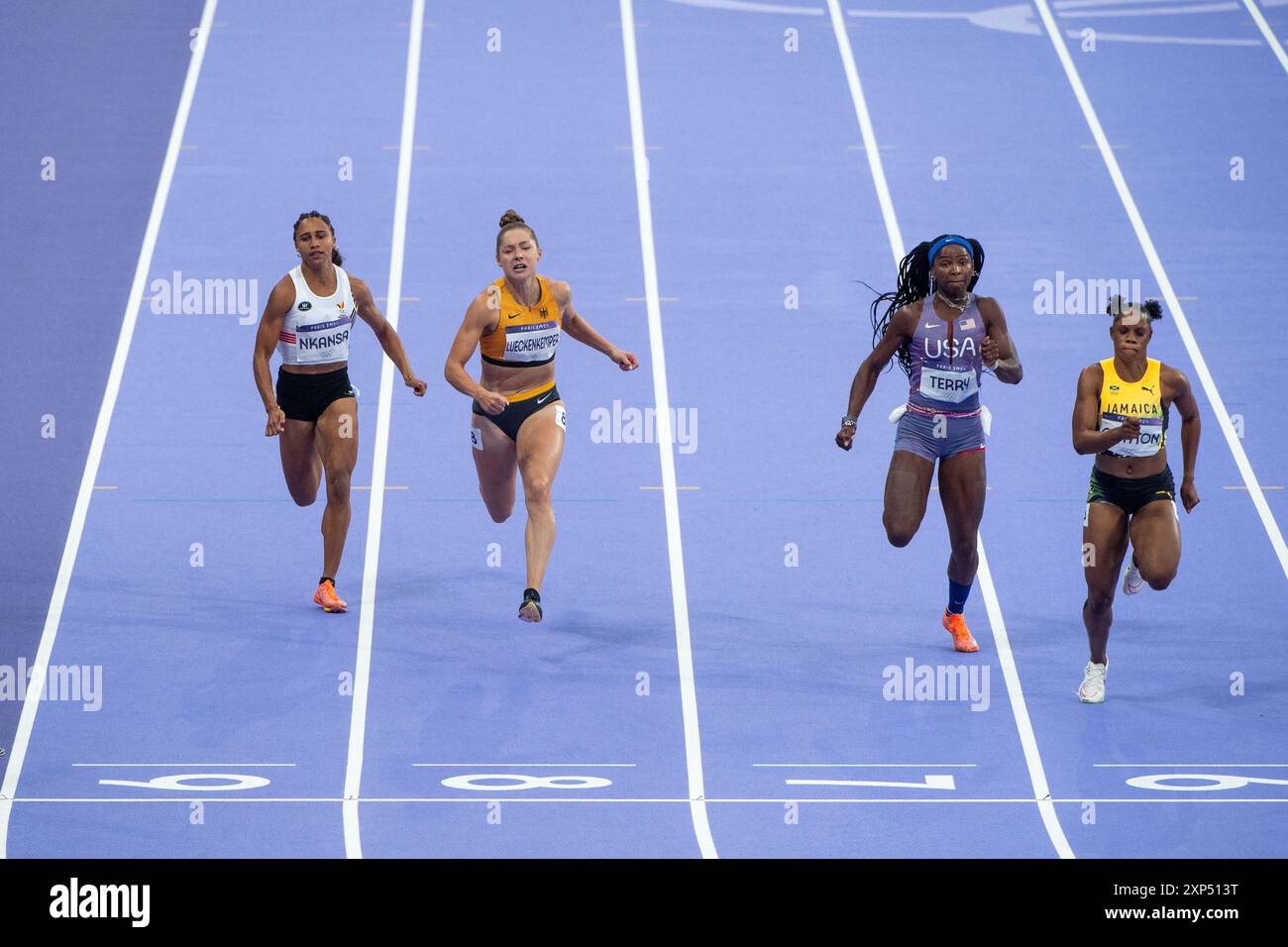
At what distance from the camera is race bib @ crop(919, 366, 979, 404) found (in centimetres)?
938

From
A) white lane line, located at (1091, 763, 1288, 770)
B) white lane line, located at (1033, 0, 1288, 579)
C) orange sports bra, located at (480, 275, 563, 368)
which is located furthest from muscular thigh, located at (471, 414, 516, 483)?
white lane line, located at (1033, 0, 1288, 579)

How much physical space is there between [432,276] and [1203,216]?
5.44 metres

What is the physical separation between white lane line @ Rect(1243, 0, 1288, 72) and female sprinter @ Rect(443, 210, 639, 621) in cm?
852

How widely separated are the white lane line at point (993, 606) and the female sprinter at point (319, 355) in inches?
122

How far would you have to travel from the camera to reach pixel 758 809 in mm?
8398

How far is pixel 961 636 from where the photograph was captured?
9867 millimetres

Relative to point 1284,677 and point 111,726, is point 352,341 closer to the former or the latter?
point 111,726

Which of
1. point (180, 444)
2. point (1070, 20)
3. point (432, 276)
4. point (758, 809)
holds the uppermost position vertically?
point (1070, 20)

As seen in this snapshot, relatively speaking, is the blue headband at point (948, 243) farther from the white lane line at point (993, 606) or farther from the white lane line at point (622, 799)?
the white lane line at point (622, 799)

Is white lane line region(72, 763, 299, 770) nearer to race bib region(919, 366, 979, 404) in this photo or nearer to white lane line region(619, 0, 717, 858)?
white lane line region(619, 0, 717, 858)

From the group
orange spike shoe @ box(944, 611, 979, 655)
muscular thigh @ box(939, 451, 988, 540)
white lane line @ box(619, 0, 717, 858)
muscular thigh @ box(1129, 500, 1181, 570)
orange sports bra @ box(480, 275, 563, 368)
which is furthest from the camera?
orange spike shoe @ box(944, 611, 979, 655)

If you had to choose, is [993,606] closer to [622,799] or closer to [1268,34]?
[622,799]

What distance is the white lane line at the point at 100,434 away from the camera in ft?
28.9

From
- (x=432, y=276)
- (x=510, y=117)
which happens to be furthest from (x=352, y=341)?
(x=510, y=117)
